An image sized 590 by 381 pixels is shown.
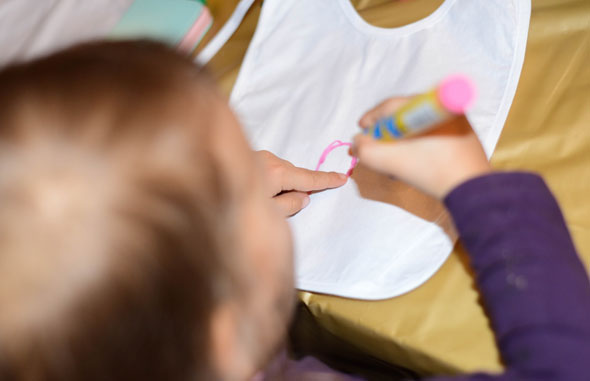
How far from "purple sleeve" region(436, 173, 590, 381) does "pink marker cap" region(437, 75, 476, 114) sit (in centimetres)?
10

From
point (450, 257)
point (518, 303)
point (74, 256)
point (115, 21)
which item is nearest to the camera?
point (74, 256)

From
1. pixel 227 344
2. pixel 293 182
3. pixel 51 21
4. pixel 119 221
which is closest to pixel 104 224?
pixel 119 221

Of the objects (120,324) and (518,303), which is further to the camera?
(518,303)

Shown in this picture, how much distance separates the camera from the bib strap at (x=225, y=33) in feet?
2.50

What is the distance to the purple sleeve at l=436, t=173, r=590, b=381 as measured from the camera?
15.5 inches

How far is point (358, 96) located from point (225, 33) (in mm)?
231

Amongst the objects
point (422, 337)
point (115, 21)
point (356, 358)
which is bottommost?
point (356, 358)

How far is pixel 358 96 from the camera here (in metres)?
0.65

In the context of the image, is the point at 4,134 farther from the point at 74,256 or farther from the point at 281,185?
the point at 281,185

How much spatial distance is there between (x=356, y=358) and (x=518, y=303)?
25cm

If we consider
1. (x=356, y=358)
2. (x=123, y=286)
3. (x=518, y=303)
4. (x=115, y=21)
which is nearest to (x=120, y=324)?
(x=123, y=286)

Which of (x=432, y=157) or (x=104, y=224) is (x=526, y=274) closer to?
(x=432, y=157)

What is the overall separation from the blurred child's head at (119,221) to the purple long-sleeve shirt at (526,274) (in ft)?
0.62

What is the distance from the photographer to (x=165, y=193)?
281 mm
